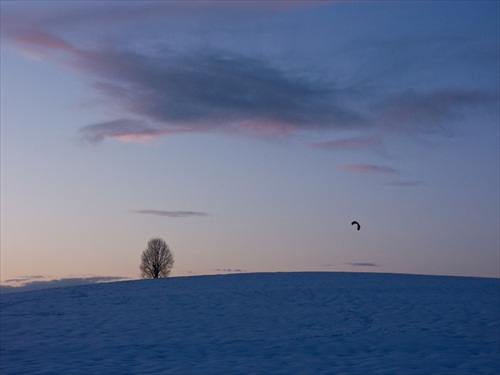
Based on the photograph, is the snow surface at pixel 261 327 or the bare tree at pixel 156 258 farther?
the bare tree at pixel 156 258

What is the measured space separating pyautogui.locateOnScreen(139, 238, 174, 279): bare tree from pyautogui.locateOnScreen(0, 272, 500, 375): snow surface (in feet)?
109

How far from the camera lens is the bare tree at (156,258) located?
221 feet

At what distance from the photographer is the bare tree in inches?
2650

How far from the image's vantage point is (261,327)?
862 inches

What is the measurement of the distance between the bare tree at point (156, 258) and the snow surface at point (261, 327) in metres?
33.3

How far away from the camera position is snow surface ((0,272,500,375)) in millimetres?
16672

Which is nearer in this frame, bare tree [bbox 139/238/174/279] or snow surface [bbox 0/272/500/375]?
snow surface [bbox 0/272/500/375]

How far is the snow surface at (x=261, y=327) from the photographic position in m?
16.7

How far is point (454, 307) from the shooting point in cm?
2481

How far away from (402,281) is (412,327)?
11150 millimetres

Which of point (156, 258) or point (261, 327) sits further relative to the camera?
point (156, 258)

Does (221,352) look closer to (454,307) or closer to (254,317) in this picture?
(254,317)

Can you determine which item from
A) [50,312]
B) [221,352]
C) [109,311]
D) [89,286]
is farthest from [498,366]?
[89,286]

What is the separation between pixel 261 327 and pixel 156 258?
155 feet
